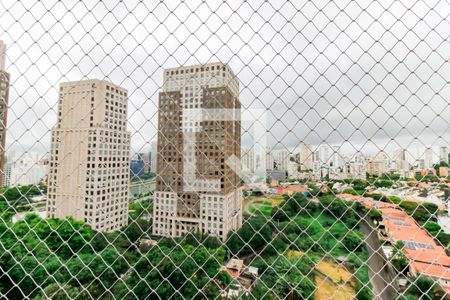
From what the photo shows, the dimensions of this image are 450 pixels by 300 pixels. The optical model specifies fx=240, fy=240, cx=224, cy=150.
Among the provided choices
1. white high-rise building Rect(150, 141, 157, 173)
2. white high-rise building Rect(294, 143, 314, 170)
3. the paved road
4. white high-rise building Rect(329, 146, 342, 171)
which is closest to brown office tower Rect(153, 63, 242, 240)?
white high-rise building Rect(150, 141, 157, 173)

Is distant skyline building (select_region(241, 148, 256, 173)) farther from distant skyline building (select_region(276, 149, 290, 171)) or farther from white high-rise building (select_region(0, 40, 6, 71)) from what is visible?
white high-rise building (select_region(0, 40, 6, 71))

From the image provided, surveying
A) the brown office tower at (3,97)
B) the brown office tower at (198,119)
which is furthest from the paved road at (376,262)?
the brown office tower at (3,97)

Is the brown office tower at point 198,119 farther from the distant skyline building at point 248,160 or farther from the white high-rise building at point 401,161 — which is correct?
the white high-rise building at point 401,161

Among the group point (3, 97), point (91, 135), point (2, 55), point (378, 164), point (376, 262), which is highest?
point (2, 55)

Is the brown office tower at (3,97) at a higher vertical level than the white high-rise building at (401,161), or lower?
higher

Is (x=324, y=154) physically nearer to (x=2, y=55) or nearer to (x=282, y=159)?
(x=282, y=159)

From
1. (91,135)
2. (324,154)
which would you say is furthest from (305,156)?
(91,135)

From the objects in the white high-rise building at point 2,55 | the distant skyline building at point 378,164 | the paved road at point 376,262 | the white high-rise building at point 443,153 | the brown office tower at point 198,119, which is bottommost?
the paved road at point 376,262

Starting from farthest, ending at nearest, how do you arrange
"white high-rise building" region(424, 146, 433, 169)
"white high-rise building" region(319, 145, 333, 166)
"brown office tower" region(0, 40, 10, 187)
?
"brown office tower" region(0, 40, 10, 187)
"white high-rise building" region(319, 145, 333, 166)
"white high-rise building" region(424, 146, 433, 169)

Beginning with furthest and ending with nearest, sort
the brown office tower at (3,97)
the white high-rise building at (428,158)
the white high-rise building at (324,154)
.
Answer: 1. the brown office tower at (3,97)
2. the white high-rise building at (324,154)
3. the white high-rise building at (428,158)

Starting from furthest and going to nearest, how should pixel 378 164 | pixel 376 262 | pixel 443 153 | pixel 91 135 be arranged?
pixel 376 262 → pixel 91 135 → pixel 378 164 → pixel 443 153

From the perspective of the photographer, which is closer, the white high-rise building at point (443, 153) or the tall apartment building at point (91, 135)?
the white high-rise building at point (443, 153)

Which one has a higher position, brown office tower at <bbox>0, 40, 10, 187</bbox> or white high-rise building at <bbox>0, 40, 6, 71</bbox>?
white high-rise building at <bbox>0, 40, 6, 71</bbox>
